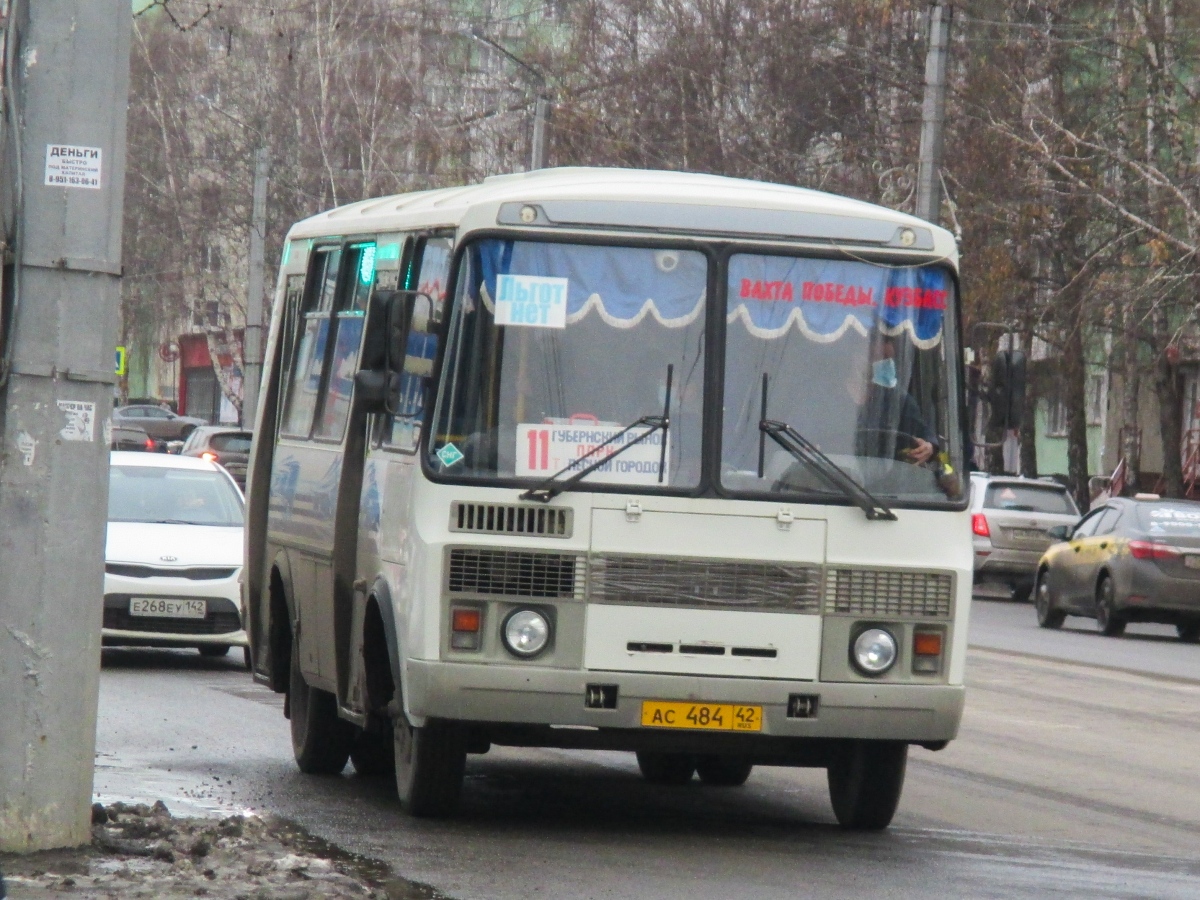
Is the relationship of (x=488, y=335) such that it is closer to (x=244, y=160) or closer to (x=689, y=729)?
(x=689, y=729)

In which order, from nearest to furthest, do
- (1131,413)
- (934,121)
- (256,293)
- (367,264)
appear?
(367,264) < (934,121) < (1131,413) < (256,293)

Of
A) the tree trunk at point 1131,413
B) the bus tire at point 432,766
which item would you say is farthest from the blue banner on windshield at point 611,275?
the tree trunk at point 1131,413

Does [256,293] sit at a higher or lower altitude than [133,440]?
higher

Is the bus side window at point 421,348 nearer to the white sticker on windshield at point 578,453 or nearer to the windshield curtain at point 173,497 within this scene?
the white sticker on windshield at point 578,453

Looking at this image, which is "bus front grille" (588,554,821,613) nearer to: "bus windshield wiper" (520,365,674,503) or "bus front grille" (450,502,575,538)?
"bus front grille" (450,502,575,538)

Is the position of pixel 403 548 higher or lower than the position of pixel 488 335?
lower

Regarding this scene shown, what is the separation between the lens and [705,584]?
8.84 meters

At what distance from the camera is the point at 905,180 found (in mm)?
39094

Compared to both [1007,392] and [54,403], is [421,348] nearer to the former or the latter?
[54,403]

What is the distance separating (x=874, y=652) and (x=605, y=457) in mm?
1229

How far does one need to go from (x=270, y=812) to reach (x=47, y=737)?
203 cm

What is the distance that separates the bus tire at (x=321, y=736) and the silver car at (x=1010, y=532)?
2130cm

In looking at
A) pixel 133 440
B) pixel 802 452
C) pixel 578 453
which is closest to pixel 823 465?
pixel 802 452

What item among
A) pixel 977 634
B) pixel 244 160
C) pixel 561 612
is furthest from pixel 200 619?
pixel 244 160
